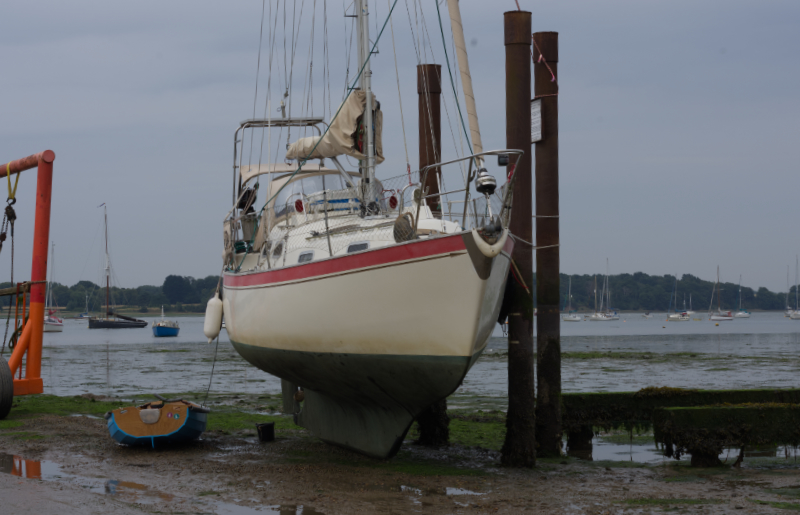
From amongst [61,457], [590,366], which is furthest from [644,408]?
[590,366]

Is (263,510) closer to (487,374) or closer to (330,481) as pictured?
(330,481)

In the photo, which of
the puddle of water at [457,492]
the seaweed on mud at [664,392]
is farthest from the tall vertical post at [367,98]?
the seaweed on mud at [664,392]

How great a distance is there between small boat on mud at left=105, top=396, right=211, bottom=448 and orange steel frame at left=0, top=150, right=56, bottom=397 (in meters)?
3.27

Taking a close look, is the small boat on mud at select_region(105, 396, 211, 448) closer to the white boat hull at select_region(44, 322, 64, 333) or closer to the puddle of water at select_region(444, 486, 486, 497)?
the puddle of water at select_region(444, 486, 486, 497)

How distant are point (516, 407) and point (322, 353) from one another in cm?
261

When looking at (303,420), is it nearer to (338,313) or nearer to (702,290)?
(338,313)

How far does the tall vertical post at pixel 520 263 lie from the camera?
10.3m

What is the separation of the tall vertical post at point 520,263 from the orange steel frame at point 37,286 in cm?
854

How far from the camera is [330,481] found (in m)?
9.48

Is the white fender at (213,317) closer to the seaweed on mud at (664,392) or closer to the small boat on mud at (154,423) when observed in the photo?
the small boat on mud at (154,423)

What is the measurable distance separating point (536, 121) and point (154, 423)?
701 centimetres

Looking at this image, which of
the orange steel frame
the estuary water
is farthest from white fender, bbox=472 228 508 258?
the estuary water

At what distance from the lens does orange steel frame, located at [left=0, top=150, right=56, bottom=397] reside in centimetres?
1400

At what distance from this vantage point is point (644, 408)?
12453 mm
